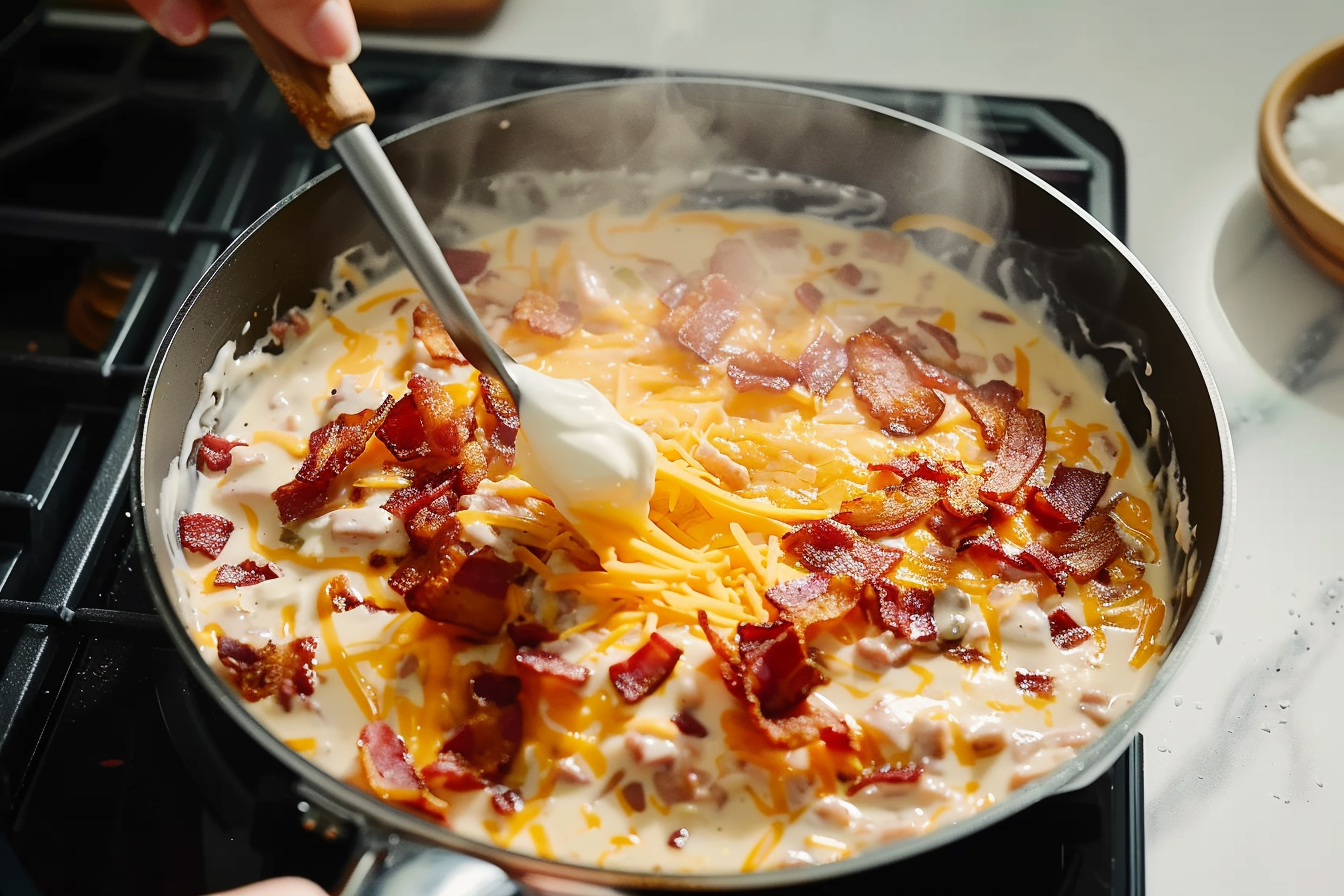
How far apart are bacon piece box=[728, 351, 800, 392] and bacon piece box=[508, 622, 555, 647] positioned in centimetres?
65

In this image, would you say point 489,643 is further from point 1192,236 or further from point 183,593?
point 1192,236

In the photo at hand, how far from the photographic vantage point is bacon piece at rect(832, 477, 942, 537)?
1.89m

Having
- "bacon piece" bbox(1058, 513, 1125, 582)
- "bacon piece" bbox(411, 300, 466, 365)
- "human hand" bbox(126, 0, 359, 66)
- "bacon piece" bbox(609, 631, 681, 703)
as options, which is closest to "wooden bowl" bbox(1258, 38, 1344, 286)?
"bacon piece" bbox(1058, 513, 1125, 582)

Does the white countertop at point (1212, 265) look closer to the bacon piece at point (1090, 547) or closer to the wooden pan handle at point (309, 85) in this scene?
the bacon piece at point (1090, 547)

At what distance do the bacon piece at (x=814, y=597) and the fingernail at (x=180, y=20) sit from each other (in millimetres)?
1387

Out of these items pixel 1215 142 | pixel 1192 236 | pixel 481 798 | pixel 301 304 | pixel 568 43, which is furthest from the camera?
pixel 568 43

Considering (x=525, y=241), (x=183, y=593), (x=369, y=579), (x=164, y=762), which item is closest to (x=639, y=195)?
(x=525, y=241)

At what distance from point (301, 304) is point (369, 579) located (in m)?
0.73

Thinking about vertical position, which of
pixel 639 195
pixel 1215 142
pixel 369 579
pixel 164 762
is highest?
pixel 1215 142

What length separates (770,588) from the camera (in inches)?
70.3

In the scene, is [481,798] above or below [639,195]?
below

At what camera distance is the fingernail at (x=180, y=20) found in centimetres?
190

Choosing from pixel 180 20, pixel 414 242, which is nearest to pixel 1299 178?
pixel 414 242

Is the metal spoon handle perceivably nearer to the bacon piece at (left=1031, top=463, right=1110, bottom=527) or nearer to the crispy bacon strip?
the crispy bacon strip
